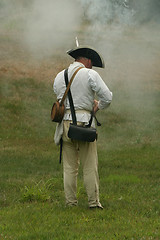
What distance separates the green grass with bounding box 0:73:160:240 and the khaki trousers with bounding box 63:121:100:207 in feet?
0.69

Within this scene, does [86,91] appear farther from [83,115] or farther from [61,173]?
[61,173]

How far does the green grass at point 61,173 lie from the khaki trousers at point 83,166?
211mm

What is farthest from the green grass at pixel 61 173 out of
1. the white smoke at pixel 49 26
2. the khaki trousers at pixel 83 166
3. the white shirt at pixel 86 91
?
the white smoke at pixel 49 26

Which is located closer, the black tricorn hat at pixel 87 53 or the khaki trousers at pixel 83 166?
the khaki trousers at pixel 83 166

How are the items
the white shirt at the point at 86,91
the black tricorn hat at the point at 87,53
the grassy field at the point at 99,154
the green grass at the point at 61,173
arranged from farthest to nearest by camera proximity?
the black tricorn hat at the point at 87,53, the white shirt at the point at 86,91, the grassy field at the point at 99,154, the green grass at the point at 61,173

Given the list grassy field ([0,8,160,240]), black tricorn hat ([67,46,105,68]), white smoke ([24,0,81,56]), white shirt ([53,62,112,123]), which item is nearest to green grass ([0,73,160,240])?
grassy field ([0,8,160,240])

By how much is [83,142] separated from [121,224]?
51.6 inches

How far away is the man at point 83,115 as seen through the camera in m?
6.12

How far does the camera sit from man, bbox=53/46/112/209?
6.12 m

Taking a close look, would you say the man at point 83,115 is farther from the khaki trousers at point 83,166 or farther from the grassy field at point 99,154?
the grassy field at point 99,154

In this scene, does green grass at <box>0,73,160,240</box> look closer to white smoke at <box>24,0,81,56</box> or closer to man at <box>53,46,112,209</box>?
man at <box>53,46,112,209</box>

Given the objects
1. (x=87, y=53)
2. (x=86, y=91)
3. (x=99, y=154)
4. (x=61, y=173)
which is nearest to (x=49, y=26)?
(x=99, y=154)

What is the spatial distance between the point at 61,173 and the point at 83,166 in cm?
338

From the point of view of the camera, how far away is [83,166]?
6250 millimetres
